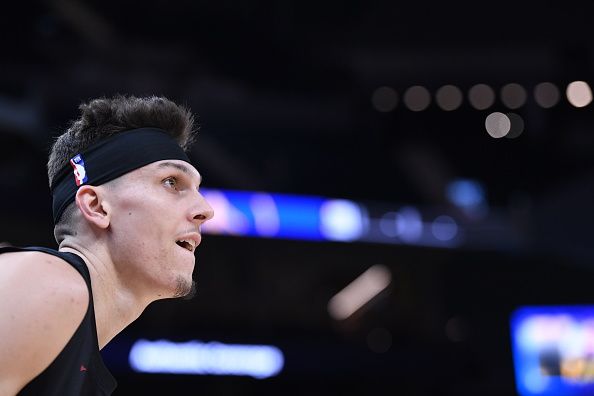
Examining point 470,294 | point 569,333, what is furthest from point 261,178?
point 569,333

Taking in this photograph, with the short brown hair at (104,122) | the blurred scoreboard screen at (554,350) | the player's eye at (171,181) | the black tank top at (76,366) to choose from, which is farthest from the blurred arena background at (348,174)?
the black tank top at (76,366)

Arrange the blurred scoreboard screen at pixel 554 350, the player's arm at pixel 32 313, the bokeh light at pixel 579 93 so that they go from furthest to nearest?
1. the bokeh light at pixel 579 93
2. the blurred scoreboard screen at pixel 554 350
3. the player's arm at pixel 32 313

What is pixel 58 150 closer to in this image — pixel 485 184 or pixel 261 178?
pixel 261 178

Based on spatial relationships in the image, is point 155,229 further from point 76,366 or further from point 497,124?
point 497,124

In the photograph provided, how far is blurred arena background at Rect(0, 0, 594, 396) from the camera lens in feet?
→ 33.0

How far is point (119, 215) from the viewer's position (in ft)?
7.02

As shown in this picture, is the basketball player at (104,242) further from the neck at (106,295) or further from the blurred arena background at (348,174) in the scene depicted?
the blurred arena background at (348,174)

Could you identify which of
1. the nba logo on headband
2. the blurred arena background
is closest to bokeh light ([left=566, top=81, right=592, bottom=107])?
the blurred arena background

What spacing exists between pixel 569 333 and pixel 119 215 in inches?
394

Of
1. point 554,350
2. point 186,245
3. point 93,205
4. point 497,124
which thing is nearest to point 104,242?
point 93,205

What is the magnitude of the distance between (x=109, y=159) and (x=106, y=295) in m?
0.36

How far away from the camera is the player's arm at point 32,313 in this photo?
65.0 inches

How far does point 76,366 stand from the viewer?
1807 millimetres

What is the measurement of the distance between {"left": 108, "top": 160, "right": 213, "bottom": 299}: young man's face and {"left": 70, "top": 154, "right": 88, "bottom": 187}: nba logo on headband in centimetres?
9
